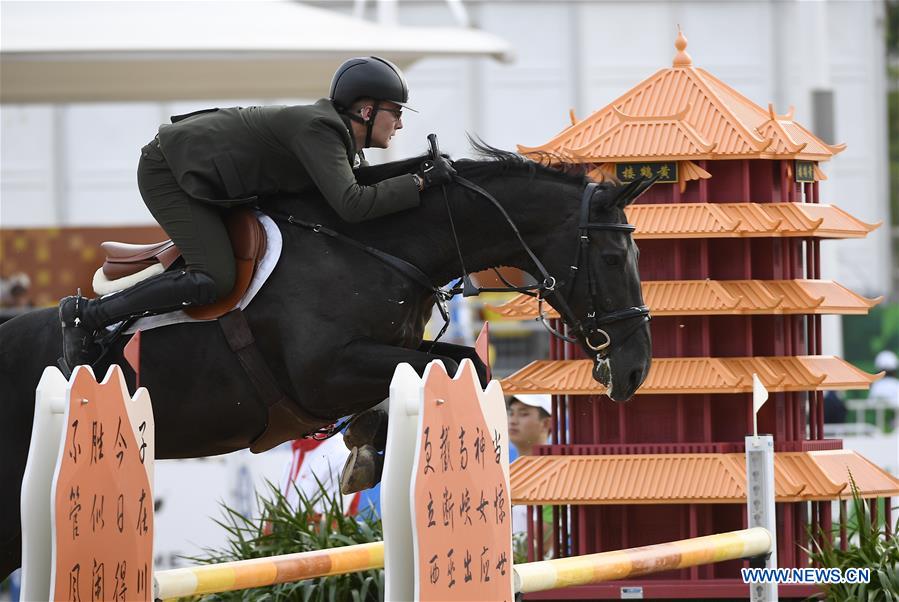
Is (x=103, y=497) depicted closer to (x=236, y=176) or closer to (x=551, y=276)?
(x=236, y=176)

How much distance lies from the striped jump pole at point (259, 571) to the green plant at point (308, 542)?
0.94 meters

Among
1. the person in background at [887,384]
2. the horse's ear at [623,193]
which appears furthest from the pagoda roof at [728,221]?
the person in background at [887,384]

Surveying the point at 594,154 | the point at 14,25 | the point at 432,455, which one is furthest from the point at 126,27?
the point at 432,455

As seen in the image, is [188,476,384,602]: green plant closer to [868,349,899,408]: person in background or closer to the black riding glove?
the black riding glove

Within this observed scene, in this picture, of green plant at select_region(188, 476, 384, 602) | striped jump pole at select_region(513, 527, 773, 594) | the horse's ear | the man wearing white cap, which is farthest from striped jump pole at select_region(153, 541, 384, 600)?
the man wearing white cap

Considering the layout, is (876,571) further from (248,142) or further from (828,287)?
(248,142)

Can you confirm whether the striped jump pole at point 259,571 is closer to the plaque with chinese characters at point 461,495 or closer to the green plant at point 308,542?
the plaque with chinese characters at point 461,495

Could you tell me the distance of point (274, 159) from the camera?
4707 mm

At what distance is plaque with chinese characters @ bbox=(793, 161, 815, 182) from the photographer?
6027 mm

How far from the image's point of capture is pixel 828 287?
237 inches

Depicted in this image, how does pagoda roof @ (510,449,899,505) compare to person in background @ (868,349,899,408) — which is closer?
pagoda roof @ (510,449,899,505)

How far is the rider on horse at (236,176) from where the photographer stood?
14.9 ft

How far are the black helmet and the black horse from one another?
24 centimetres

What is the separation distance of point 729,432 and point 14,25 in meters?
7.82
